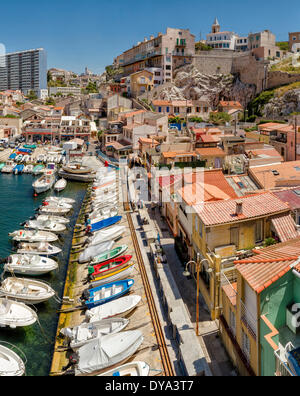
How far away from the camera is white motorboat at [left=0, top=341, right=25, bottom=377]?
42.6 ft

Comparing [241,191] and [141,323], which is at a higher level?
[241,191]

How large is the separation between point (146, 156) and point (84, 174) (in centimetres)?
987

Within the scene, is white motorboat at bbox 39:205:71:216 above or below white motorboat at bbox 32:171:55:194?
below

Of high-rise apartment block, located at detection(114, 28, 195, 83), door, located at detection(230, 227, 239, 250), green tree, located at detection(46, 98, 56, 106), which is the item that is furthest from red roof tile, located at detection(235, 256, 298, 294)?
green tree, located at detection(46, 98, 56, 106)

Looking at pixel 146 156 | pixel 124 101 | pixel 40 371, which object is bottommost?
→ pixel 40 371

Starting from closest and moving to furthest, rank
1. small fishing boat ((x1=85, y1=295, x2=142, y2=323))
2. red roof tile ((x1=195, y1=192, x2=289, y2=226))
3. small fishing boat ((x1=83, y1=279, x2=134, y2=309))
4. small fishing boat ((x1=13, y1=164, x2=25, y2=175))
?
red roof tile ((x1=195, y1=192, x2=289, y2=226)), small fishing boat ((x1=85, y1=295, x2=142, y2=323)), small fishing boat ((x1=83, y1=279, x2=134, y2=309)), small fishing boat ((x1=13, y1=164, x2=25, y2=175))

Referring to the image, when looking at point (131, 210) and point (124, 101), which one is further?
point (124, 101)

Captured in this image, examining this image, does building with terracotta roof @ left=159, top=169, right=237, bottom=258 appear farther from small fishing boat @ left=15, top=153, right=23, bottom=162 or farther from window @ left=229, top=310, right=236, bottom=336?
small fishing boat @ left=15, top=153, right=23, bottom=162

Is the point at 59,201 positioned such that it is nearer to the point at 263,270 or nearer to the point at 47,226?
the point at 47,226

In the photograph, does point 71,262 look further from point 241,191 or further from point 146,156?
point 146,156

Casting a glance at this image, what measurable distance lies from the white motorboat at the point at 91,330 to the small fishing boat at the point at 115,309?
484 mm

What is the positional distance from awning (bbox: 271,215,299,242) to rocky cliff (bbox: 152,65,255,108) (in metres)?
62.0

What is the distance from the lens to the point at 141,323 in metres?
15.1
